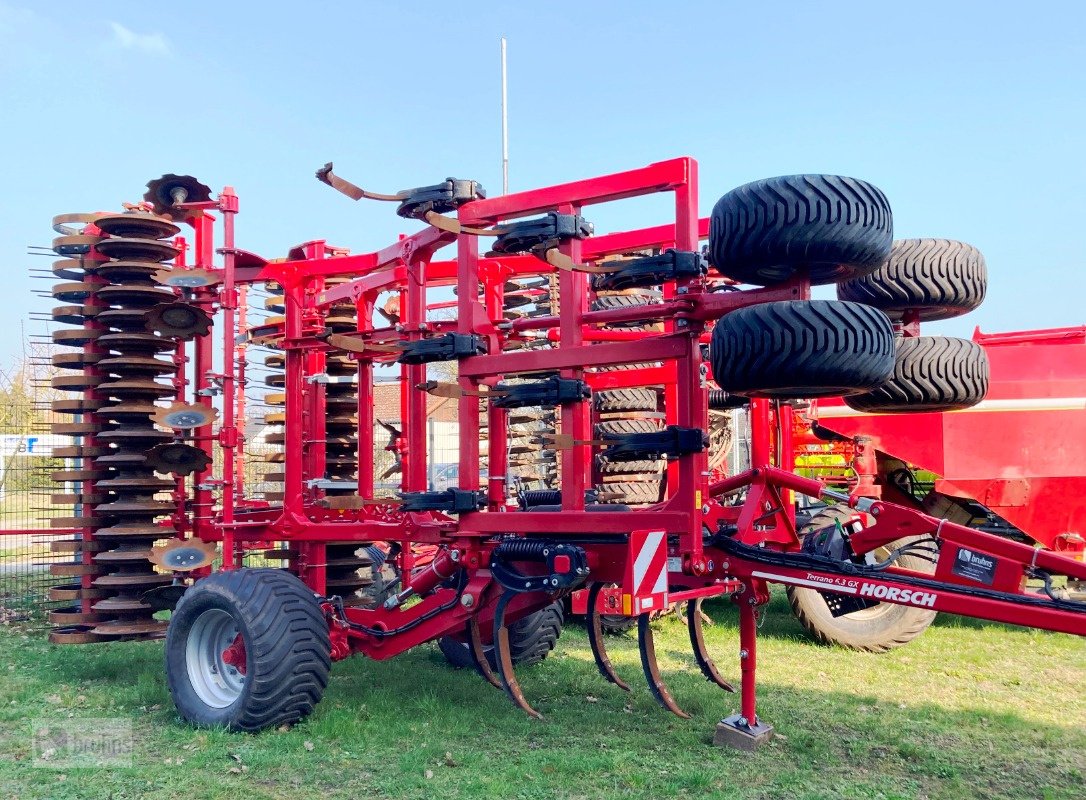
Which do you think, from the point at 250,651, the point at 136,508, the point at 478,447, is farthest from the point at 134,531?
the point at 478,447

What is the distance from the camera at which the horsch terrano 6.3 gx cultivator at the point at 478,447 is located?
4.32m

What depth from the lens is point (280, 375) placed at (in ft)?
28.6

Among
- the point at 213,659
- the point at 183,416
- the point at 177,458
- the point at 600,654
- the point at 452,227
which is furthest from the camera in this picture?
the point at 177,458

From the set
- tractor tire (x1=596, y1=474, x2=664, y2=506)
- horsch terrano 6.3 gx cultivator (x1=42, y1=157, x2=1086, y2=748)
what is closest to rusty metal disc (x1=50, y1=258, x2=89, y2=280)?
horsch terrano 6.3 gx cultivator (x1=42, y1=157, x2=1086, y2=748)

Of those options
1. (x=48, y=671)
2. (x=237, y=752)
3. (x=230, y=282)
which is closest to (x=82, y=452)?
(x=48, y=671)

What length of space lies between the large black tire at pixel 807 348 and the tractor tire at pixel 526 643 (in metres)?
2.98

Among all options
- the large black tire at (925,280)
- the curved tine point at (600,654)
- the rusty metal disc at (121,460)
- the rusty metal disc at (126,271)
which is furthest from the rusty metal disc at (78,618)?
the large black tire at (925,280)

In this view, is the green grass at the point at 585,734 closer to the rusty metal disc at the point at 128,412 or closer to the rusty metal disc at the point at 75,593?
the rusty metal disc at the point at 75,593

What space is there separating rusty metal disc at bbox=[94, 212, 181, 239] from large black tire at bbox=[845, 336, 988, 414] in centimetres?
549

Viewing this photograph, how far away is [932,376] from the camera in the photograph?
5.09m

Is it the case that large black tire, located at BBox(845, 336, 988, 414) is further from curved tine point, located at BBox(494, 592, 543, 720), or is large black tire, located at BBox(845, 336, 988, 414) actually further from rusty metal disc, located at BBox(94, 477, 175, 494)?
rusty metal disc, located at BBox(94, 477, 175, 494)

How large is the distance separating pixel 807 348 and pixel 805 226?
0.54m

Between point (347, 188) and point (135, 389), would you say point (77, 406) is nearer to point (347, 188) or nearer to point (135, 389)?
point (135, 389)

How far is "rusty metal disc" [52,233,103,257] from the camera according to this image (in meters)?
7.73
